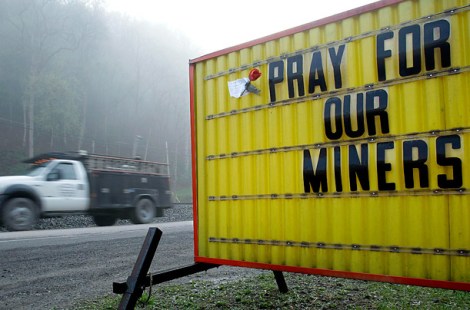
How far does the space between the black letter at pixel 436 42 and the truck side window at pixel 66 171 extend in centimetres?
1395

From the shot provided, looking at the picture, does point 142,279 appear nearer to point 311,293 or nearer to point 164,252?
point 311,293

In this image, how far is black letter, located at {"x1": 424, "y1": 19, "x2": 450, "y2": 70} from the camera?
3057mm

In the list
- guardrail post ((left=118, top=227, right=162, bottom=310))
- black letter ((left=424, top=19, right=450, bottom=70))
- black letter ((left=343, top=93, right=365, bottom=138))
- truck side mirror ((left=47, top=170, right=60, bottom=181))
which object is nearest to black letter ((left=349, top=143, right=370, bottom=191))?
black letter ((left=343, top=93, right=365, bottom=138))

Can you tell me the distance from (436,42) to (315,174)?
4.61ft

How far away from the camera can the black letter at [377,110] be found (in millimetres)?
3330

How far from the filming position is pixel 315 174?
3680 mm

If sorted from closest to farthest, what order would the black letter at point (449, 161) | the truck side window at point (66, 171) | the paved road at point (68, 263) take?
the black letter at point (449, 161) < the paved road at point (68, 263) < the truck side window at point (66, 171)

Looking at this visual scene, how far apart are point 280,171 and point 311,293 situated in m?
2.39

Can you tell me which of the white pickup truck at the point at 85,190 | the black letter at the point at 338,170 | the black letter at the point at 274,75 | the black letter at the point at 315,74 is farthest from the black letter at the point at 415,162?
the white pickup truck at the point at 85,190

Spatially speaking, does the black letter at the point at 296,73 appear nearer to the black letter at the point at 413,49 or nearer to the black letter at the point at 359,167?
the black letter at the point at 359,167

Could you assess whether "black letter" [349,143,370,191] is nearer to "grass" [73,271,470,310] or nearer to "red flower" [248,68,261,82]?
"red flower" [248,68,261,82]

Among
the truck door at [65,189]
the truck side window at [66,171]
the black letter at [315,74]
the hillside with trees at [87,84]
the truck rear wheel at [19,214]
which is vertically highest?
the hillside with trees at [87,84]

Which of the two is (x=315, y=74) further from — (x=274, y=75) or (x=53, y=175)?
(x=53, y=175)

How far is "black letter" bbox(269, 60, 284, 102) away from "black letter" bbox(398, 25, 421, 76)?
1.11 metres
